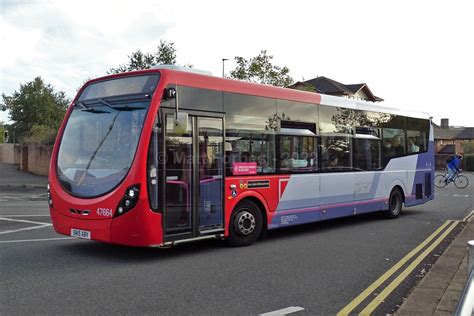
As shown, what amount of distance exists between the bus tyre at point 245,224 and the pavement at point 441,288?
10.5 ft

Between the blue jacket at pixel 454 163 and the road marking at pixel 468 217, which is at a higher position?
the blue jacket at pixel 454 163

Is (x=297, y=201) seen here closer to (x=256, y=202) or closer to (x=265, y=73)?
(x=256, y=202)

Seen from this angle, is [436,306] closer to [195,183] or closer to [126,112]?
[195,183]

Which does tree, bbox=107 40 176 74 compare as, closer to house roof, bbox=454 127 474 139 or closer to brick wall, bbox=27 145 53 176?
brick wall, bbox=27 145 53 176

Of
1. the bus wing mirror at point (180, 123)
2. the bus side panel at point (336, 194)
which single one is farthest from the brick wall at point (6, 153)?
the bus wing mirror at point (180, 123)

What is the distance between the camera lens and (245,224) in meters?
8.77

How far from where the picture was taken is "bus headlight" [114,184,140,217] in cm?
696

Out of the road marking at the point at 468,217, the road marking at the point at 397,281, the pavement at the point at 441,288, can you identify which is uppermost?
the pavement at the point at 441,288

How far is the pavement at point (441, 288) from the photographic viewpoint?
519cm

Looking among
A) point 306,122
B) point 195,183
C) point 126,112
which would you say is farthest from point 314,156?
point 126,112

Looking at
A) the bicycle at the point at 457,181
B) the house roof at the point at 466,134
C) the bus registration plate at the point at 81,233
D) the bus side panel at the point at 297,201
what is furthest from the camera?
the house roof at the point at 466,134

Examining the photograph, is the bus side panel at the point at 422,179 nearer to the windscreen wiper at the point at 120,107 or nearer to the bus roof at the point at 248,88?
the bus roof at the point at 248,88

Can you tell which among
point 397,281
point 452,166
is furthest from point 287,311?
point 452,166

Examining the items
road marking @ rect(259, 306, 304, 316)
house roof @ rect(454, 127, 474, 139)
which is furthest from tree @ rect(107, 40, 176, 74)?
house roof @ rect(454, 127, 474, 139)
